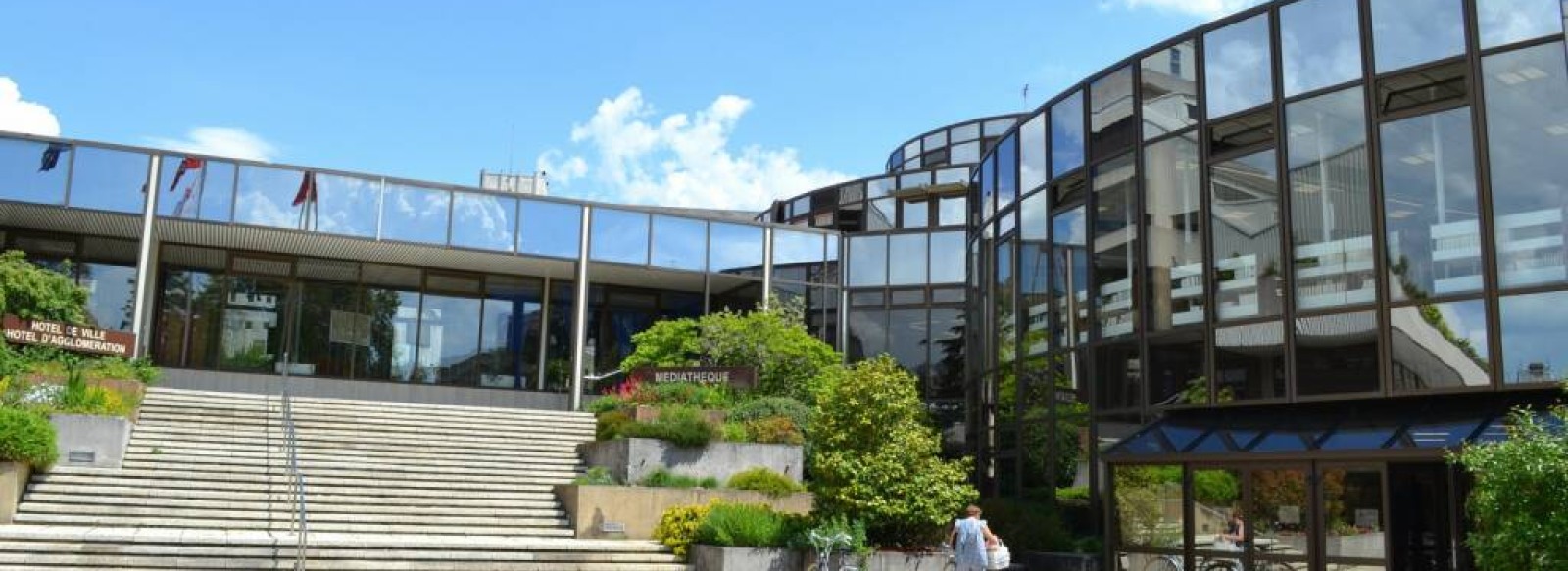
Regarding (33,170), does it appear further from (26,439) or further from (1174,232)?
(1174,232)

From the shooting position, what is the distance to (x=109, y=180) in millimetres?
26625

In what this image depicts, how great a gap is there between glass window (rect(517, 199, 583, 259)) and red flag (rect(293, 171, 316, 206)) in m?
4.53

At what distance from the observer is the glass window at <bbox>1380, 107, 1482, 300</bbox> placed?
15516 mm

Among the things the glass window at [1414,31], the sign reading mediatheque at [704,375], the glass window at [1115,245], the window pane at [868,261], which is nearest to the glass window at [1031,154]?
the glass window at [1115,245]

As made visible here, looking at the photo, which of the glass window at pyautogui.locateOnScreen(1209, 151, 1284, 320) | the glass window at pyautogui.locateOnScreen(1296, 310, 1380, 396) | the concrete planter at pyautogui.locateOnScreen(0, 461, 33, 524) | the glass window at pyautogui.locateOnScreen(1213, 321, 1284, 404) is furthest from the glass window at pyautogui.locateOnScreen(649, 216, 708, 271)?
the glass window at pyautogui.locateOnScreen(1296, 310, 1380, 396)

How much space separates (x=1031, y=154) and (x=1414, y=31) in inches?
291

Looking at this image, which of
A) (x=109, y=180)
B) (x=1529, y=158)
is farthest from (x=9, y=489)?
(x=1529, y=158)

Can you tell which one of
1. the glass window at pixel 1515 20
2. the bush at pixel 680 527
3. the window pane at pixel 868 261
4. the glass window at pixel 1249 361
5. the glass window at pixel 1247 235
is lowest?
the bush at pixel 680 527

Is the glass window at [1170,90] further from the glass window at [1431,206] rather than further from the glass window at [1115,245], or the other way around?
the glass window at [1431,206]

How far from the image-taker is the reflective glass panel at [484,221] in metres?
29.5

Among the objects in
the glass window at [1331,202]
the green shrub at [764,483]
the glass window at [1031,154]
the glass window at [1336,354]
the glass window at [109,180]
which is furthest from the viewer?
the glass window at [109,180]

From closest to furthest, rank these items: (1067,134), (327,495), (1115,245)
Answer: (1115,245) < (327,495) < (1067,134)

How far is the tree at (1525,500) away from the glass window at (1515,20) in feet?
19.2

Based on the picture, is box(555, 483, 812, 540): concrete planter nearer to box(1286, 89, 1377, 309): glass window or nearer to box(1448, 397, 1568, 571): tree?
box(1286, 89, 1377, 309): glass window
